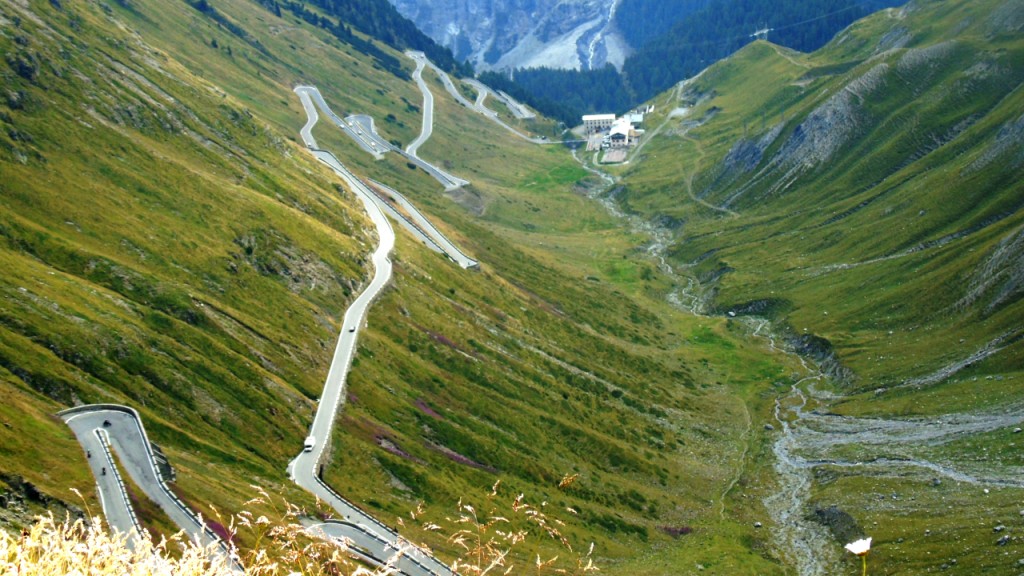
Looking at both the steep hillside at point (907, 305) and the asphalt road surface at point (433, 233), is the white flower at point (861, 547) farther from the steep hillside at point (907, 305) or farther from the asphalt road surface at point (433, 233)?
the asphalt road surface at point (433, 233)

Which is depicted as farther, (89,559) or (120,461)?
(120,461)

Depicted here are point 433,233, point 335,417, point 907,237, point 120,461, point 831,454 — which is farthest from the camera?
point 433,233

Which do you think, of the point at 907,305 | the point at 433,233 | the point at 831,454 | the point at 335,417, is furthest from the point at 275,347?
the point at 907,305

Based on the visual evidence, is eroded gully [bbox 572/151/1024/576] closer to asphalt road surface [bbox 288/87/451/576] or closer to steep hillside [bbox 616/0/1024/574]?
steep hillside [bbox 616/0/1024/574]

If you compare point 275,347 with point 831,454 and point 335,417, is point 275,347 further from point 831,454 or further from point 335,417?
point 831,454

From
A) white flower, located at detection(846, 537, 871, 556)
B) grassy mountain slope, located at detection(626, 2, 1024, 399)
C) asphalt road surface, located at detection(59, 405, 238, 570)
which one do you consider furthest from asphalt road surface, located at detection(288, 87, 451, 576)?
grassy mountain slope, located at detection(626, 2, 1024, 399)

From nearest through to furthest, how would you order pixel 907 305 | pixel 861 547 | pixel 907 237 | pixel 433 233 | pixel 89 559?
pixel 861 547 → pixel 89 559 → pixel 907 305 → pixel 907 237 → pixel 433 233

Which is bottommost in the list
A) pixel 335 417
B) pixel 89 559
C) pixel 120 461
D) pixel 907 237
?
pixel 120 461

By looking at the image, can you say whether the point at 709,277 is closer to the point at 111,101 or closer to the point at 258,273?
the point at 258,273
